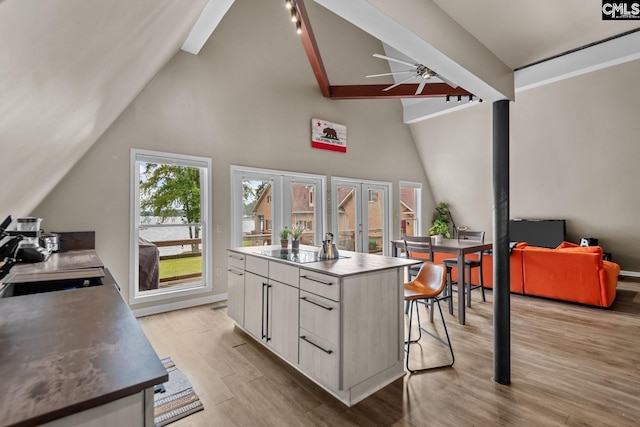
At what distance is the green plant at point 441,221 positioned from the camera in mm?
8031

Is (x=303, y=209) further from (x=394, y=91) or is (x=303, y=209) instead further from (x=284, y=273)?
(x=284, y=273)

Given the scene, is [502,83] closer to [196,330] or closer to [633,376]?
[633,376]

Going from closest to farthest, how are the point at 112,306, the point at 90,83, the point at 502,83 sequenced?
1. the point at 112,306
2. the point at 90,83
3. the point at 502,83

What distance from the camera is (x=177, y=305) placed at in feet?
13.8

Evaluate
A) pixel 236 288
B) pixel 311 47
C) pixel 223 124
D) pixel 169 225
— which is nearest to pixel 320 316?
pixel 236 288

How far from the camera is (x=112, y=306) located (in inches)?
53.1

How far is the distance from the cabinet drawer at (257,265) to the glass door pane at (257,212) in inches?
75.3

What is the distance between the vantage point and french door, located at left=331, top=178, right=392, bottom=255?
635 centimetres

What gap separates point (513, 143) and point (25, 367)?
7603mm

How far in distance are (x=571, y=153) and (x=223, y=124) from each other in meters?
6.33

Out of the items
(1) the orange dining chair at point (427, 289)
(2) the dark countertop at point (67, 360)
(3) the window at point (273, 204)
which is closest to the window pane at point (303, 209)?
(3) the window at point (273, 204)

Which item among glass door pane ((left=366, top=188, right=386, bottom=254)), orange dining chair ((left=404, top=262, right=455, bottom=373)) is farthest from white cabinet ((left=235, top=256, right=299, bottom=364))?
glass door pane ((left=366, top=188, right=386, bottom=254))

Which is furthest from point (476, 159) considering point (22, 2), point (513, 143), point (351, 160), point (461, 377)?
point (22, 2)

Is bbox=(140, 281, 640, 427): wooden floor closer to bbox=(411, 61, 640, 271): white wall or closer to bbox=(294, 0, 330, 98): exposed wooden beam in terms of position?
bbox=(411, 61, 640, 271): white wall
